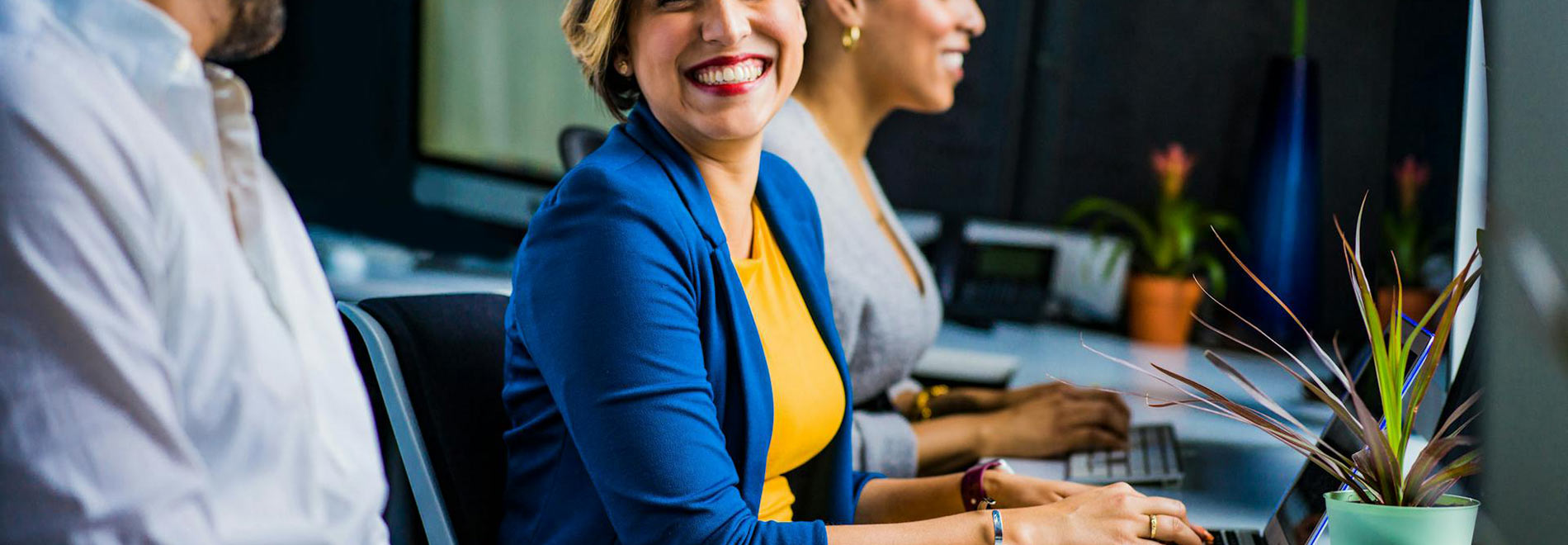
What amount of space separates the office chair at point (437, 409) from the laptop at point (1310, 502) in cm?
59

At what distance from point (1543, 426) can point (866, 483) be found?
2.09 ft

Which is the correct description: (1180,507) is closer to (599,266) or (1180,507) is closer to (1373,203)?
(599,266)

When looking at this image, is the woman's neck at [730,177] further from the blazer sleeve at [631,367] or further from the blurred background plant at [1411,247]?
the blurred background plant at [1411,247]

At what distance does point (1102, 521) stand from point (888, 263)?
61cm

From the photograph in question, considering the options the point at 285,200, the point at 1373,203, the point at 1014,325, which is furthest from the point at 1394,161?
the point at 285,200

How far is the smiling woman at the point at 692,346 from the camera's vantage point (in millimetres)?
845

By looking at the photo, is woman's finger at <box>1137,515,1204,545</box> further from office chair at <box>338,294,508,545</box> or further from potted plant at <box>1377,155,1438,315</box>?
office chair at <box>338,294,508,545</box>

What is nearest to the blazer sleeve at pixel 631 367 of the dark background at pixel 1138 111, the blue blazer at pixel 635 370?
the blue blazer at pixel 635 370

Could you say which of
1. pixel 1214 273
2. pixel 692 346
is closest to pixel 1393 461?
pixel 692 346

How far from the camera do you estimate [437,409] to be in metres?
0.94

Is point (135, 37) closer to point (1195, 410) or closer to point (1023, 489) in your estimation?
point (1023, 489)

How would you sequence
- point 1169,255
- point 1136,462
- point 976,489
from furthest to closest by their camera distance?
point 1169,255
point 1136,462
point 976,489

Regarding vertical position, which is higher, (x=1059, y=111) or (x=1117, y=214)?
(x=1059, y=111)

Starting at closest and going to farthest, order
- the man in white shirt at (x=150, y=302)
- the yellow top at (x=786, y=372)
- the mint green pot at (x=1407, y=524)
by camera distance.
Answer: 1. the man in white shirt at (x=150, y=302)
2. the mint green pot at (x=1407, y=524)
3. the yellow top at (x=786, y=372)
